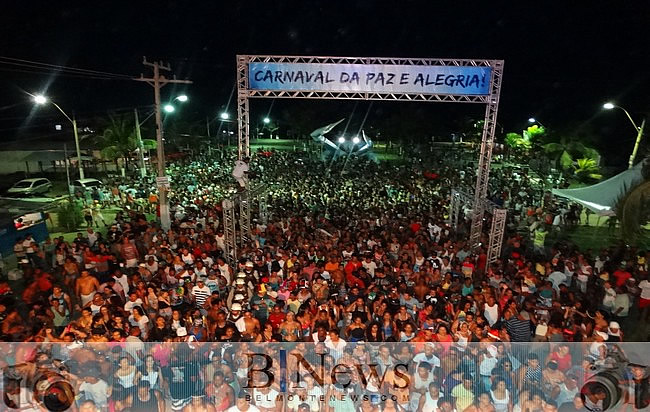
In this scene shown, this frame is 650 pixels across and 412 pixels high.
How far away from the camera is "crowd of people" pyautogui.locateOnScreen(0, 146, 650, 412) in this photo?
4.71 metres

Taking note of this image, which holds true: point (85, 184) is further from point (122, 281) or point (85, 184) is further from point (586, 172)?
point (586, 172)

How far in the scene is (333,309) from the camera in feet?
21.4

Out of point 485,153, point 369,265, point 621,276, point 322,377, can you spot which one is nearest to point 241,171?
point 369,265

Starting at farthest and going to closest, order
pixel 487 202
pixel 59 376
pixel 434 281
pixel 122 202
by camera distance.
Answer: pixel 122 202 → pixel 487 202 → pixel 434 281 → pixel 59 376

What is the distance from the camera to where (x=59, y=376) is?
473 cm

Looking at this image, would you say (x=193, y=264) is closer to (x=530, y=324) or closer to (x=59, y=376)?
(x=59, y=376)

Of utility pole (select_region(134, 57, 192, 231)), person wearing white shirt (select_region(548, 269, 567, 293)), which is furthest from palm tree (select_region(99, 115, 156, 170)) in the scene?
person wearing white shirt (select_region(548, 269, 567, 293))

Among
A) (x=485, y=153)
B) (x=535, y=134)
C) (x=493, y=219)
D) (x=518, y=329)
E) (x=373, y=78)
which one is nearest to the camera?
(x=518, y=329)

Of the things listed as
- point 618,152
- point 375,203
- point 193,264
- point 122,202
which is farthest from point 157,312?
point 618,152

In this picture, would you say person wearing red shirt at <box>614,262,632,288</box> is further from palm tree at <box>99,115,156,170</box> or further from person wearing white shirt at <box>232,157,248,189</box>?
palm tree at <box>99,115,156,170</box>

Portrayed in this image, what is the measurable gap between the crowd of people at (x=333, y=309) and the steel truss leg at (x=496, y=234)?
9.1 inches

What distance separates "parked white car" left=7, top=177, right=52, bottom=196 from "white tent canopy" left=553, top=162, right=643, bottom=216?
2300 centimetres

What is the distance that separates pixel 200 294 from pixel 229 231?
3.66 meters

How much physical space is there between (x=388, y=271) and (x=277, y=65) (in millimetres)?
6394
